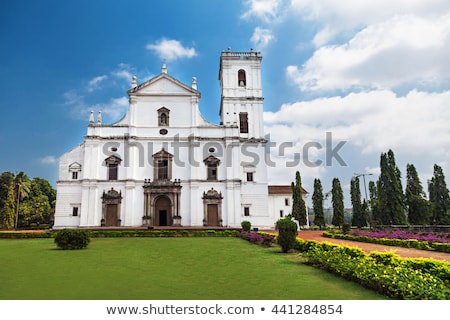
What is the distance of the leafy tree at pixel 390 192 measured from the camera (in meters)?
30.7

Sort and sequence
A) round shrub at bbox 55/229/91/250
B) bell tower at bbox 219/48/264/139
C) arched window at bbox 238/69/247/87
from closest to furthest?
round shrub at bbox 55/229/91/250 → bell tower at bbox 219/48/264/139 → arched window at bbox 238/69/247/87

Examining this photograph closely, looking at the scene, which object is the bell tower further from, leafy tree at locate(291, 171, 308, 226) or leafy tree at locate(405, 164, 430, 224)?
leafy tree at locate(405, 164, 430, 224)

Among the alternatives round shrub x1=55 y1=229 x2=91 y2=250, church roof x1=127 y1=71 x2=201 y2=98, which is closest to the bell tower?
church roof x1=127 y1=71 x2=201 y2=98

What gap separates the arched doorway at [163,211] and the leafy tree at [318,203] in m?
19.5

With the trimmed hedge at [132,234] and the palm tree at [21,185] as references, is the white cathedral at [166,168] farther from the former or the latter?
the palm tree at [21,185]

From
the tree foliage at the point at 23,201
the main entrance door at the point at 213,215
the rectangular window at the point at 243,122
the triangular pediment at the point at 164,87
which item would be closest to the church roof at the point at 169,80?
the triangular pediment at the point at 164,87

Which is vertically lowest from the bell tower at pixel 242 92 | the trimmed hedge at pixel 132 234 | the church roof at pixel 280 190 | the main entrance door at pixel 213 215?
the trimmed hedge at pixel 132 234

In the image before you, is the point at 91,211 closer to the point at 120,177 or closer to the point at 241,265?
the point at 120,177

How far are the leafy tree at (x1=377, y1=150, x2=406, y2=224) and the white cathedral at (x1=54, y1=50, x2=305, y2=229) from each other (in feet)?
37.2

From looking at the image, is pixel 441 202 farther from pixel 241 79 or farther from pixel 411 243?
pixel 241 79

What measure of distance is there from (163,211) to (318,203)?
21.8 meters

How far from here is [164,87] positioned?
33000mm

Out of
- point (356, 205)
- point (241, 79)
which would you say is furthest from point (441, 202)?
point (241, 79)

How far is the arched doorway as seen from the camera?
30.7m
